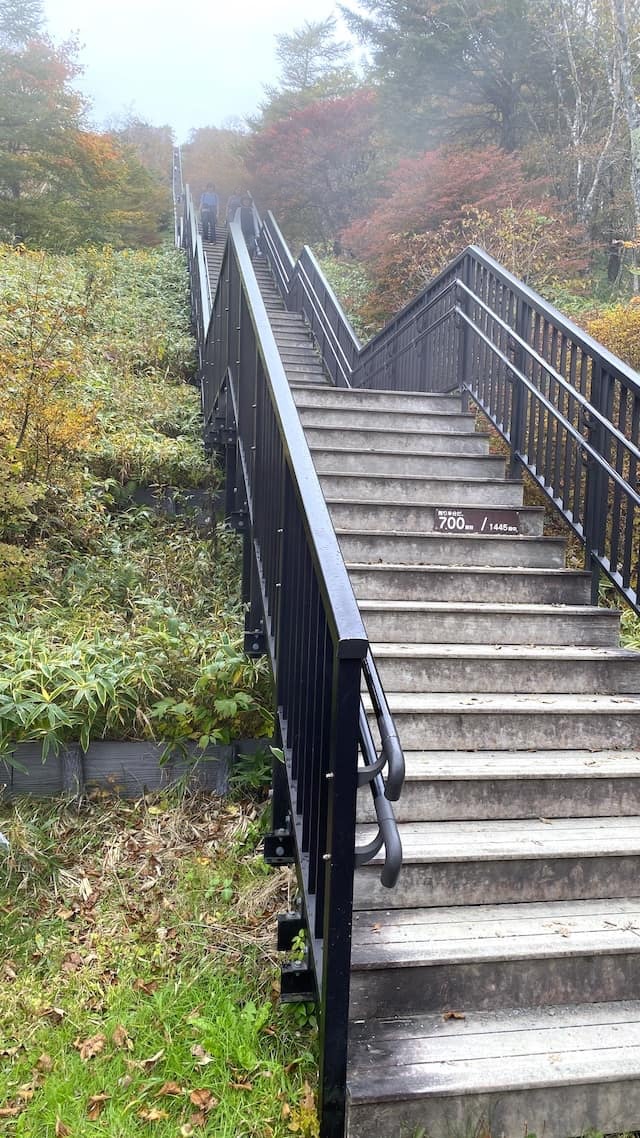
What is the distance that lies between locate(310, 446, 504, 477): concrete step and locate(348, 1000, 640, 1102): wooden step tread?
9.84 feet

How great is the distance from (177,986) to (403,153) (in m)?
18.2

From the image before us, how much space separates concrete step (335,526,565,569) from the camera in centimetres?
400

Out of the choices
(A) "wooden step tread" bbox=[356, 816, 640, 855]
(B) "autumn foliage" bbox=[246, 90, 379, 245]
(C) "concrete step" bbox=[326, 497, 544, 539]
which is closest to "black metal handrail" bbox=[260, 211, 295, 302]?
(B) "autumn foliage" bbox=[246, 90, 379, 245]

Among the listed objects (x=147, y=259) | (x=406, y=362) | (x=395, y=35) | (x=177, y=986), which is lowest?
(x=177, y=986)

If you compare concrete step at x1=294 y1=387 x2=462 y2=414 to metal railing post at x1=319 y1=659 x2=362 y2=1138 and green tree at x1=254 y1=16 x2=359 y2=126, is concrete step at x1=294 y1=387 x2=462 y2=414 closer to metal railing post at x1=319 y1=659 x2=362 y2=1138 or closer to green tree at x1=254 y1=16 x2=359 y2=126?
metal railing post at x1=319 y1=659 x2=362 y2=1138

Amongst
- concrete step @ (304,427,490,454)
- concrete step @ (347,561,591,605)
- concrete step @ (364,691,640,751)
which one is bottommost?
concrete step @ (364,691,640,751)

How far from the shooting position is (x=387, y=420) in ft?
17.3

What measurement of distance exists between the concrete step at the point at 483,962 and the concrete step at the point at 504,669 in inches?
41.0

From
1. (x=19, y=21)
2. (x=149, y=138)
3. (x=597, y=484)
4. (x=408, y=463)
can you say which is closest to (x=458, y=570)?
(x=597, y=484)

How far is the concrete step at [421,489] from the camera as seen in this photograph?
14.6ft

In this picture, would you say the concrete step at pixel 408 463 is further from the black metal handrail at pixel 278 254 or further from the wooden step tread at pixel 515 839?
the black metal handrail at pixel 278 254

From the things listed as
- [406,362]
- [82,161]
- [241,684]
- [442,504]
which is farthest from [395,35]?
[241,684]

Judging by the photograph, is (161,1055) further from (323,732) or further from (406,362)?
(406,362)

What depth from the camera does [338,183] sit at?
62.7ft
